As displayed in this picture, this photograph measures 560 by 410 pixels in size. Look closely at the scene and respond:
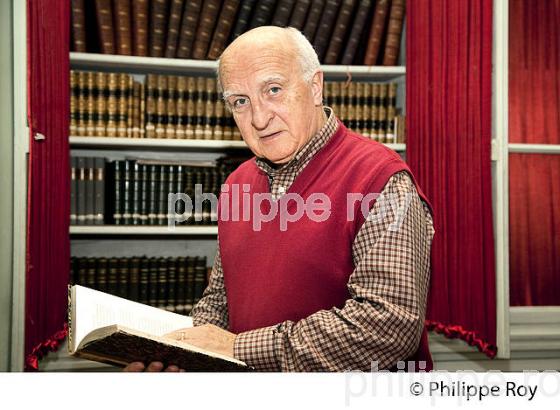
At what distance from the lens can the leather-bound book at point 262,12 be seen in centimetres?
248

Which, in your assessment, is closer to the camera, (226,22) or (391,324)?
(391,324)

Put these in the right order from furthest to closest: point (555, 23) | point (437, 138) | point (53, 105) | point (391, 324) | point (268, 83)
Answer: point (555, 23)
point (437, 138)
point (53, 105)
point (268, 83)
point (391, 324)

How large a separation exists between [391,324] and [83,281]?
5.97 ft

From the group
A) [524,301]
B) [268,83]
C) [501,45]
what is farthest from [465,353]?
[268,83]

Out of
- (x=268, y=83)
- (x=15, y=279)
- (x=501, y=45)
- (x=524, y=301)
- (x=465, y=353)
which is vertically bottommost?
(x=465, y=353)

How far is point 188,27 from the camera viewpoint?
2.45 meters

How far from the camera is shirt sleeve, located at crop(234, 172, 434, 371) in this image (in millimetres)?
936

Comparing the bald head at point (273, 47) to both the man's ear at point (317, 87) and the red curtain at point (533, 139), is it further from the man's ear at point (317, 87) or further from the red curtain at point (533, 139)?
the red curtain at point (533, 139)

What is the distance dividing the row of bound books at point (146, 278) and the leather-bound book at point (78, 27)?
3.05 ft

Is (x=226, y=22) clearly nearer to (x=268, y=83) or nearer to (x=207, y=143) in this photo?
(x=207, y=143)

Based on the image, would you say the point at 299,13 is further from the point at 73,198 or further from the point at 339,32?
the point at 73,198

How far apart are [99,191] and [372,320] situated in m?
1.74

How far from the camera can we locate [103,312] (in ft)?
3.22

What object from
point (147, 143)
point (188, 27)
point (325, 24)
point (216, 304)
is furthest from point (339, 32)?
point (216, 304)
